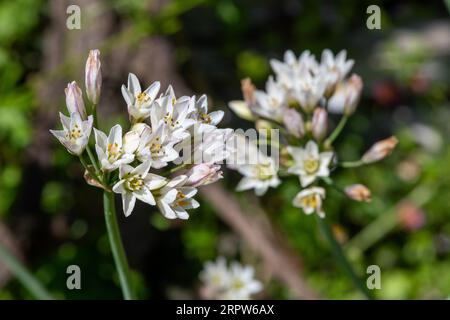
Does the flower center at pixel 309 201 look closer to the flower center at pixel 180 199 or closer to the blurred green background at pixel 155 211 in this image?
the flower center at pixel 180 199

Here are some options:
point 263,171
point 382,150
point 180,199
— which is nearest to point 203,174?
point 180,199

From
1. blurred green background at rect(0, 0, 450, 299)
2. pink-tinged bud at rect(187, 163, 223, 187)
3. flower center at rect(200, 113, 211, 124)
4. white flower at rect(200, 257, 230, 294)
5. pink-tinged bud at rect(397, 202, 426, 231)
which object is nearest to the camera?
pink-tinged bud at rect(187, 163, 223, 187)

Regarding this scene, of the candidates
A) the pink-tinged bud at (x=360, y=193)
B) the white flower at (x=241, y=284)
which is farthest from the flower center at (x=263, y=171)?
the white flower at (x=241, y=284)

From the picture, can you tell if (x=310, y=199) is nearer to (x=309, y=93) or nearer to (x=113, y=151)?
(x=309, y=93)

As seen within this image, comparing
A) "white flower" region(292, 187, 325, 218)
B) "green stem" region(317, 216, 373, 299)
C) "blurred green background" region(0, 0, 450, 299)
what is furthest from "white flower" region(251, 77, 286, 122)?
"blurred green background" region(0, 0, 450, 299)

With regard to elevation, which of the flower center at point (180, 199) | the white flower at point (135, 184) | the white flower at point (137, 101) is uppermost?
the white flower at point (137, 101)

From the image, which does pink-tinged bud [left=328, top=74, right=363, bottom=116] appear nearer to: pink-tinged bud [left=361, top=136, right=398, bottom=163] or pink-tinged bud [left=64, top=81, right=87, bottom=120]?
pink-tinged bud [left=361, top=136, right=398, bottom=163]

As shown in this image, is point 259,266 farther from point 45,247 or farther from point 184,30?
point 184,30
